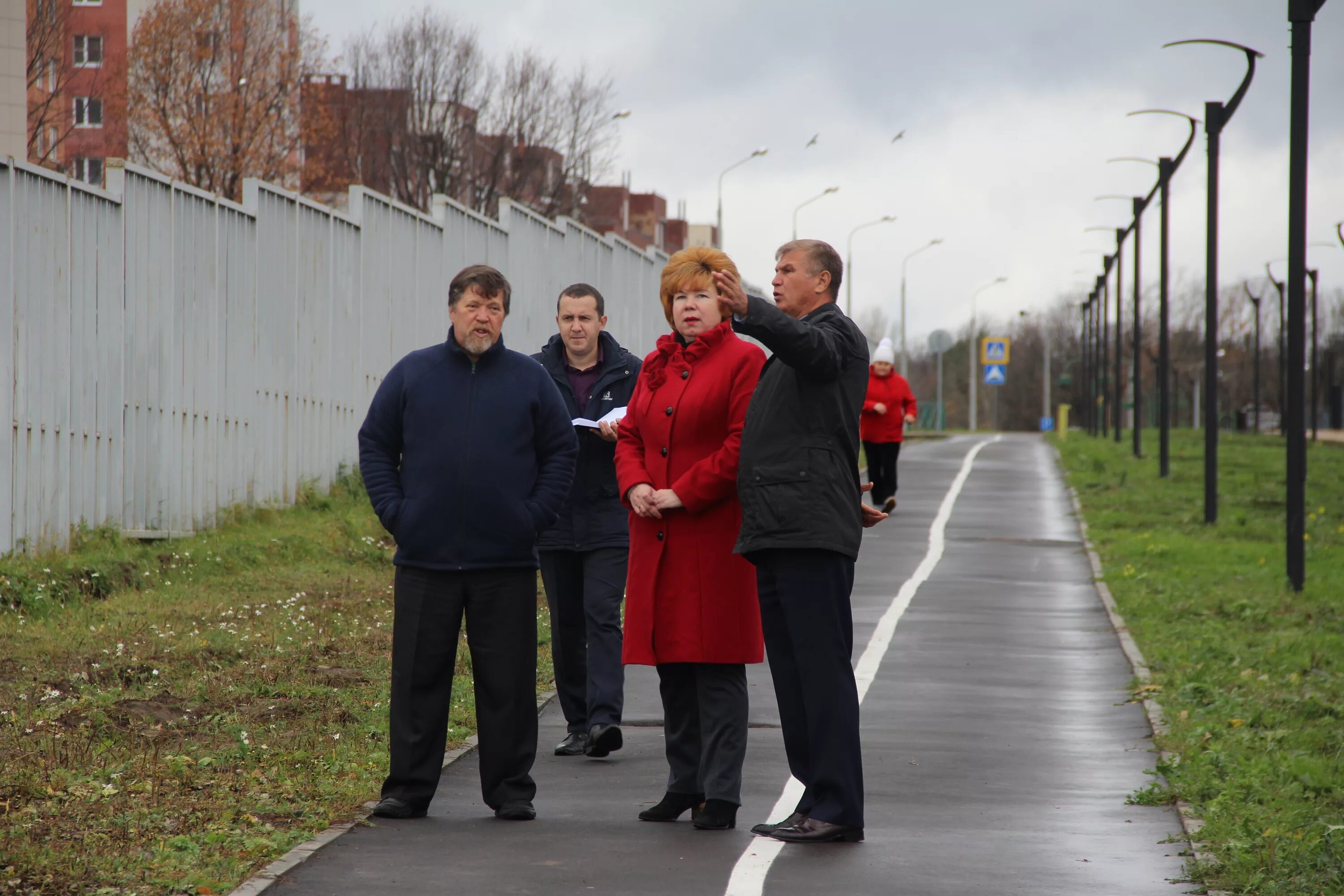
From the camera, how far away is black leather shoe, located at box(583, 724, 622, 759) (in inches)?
324

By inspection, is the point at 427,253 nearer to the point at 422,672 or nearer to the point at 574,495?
the point at 574,495

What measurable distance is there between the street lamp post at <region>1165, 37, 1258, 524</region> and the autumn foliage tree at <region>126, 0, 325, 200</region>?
32128 millimetres

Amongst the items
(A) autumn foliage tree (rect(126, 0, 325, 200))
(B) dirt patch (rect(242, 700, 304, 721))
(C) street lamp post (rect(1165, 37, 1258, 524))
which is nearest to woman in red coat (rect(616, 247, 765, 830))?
(B) dirt patch (rect(242, 700, 304, 721))

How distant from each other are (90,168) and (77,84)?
6436 mm

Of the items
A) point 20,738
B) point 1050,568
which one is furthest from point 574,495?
point 1050,568

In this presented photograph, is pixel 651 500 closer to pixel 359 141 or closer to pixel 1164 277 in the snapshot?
pixel 1164 277

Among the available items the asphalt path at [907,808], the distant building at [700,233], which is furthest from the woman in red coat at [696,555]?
the distant building at [700,233]

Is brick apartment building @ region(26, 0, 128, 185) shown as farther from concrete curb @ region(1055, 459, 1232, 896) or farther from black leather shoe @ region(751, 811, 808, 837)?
black leather shoe @ region(751, 811, 808, 837)

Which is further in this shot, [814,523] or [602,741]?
[602,741]

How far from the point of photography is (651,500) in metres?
6.76

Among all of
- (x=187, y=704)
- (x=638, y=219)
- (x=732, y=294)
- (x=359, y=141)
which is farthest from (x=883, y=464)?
(x=638, y=219)

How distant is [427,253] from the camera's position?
21.6 meters

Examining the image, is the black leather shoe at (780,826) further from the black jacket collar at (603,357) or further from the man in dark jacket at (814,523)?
the black jacket collar at (603,357)

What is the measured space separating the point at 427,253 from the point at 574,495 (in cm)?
1366
